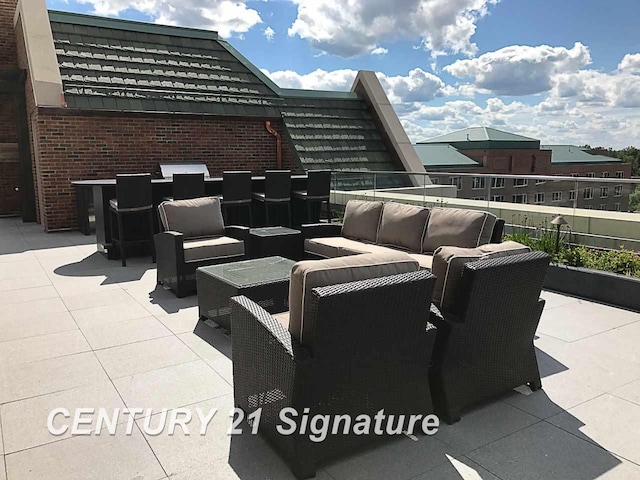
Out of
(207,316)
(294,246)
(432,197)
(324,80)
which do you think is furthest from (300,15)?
(207,316)

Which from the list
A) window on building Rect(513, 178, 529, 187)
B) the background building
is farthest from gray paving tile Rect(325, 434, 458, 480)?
the background building

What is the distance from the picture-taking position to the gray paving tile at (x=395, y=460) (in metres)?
2.14

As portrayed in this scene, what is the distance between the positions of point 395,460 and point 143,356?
1980 millimetres

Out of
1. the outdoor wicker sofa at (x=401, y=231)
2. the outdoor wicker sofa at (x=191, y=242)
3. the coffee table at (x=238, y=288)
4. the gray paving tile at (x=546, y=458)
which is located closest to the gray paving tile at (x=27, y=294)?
the outdoor wicker sofa at (x=191, y=242)

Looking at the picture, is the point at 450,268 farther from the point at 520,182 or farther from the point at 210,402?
the point at 520,182

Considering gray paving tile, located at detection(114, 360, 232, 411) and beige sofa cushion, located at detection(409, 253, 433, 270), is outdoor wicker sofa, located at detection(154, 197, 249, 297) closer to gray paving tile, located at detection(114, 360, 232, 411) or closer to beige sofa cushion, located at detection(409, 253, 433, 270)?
gray paving tile, located at detection(114, 360, 232, 411)

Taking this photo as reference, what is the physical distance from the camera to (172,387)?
296 centimetres

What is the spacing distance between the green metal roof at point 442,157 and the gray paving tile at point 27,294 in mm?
32907

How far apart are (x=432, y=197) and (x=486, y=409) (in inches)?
164

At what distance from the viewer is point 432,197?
21.4ft

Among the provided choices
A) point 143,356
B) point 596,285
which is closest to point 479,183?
point 596,285

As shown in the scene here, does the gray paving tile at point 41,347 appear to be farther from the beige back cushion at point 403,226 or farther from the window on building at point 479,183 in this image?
the window on building at point 479,183

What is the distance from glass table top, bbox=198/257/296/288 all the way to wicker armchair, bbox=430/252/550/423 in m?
1.56

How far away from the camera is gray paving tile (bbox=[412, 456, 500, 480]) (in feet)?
6.92
